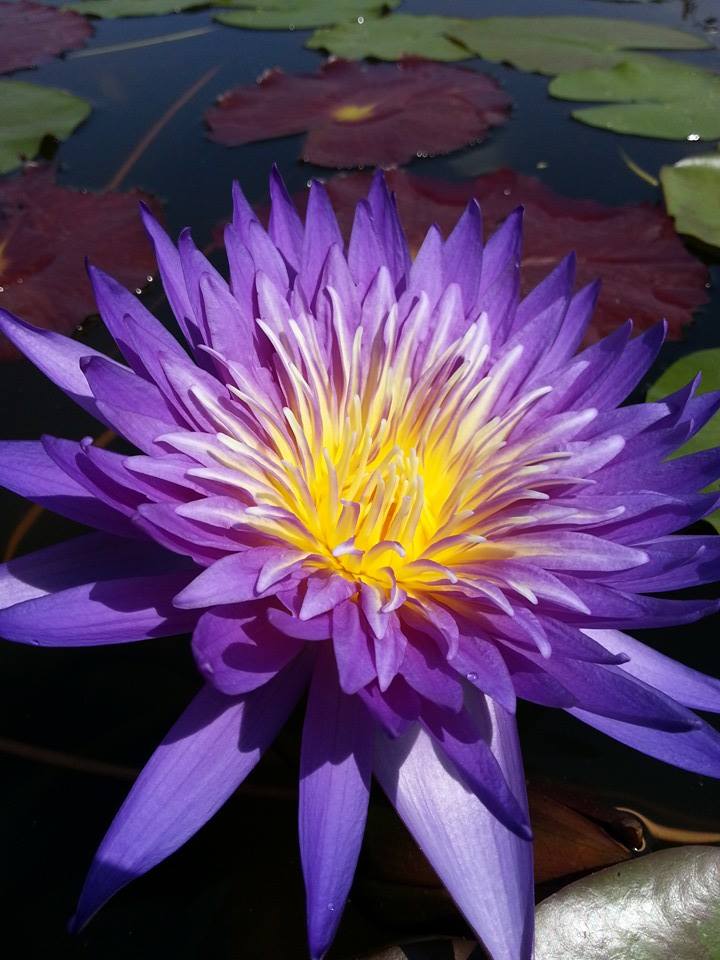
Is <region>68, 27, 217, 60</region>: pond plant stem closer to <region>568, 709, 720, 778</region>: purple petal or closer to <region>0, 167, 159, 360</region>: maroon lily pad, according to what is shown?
<region>0, 167, 159, 360</region>: maroon lily pad

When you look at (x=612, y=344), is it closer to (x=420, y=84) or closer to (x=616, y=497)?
(x=616, y=497)

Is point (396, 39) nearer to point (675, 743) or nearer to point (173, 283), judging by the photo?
point (173, 283)

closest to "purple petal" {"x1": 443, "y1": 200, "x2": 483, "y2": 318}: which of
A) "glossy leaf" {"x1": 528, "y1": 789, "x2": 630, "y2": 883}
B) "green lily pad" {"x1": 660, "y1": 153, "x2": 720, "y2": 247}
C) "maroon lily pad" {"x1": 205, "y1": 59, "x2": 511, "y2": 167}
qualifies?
"glossy leaf" {"x1": 528, "y1": 789, "x2": 630, "y2": 883}

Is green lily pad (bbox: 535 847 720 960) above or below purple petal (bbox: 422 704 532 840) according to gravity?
below

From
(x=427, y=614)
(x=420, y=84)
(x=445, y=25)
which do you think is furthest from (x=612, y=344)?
(x=445, y=25)

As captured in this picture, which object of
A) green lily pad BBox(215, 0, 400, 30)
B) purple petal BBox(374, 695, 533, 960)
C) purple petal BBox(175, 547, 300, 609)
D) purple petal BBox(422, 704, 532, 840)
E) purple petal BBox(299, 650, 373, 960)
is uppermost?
green lily pad BBox(215, 0, 400, 30)

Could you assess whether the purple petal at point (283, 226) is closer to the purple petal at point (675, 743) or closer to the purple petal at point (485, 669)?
the purple petal at point (485, 669)

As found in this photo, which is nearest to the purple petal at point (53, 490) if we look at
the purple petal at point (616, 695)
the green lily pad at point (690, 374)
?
the purple petal at point (616, 695)
